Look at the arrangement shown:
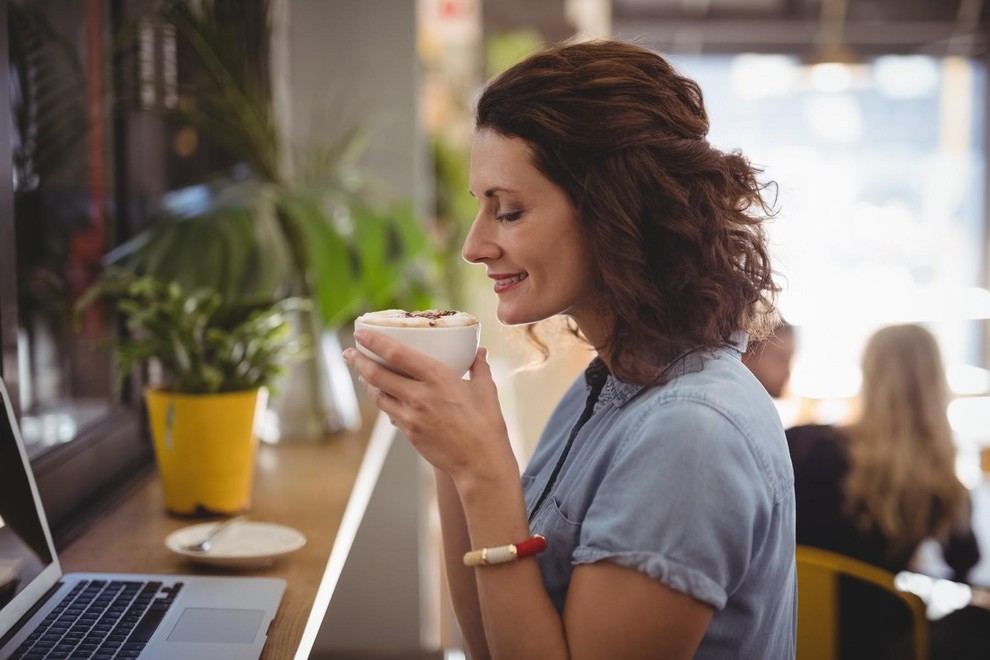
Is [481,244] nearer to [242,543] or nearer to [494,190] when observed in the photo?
[494,190]

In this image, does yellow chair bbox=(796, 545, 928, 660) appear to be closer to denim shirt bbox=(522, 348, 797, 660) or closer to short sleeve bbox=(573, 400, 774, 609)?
denim shirt bbox=(522, 348, 797, 660)

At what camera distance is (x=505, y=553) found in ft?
3.33

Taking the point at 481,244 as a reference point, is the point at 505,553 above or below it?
below

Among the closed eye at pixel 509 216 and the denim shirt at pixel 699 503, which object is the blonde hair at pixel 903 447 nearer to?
the denim shirt at pixel 699 503

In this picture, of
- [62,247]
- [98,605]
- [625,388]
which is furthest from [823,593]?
[62,247]

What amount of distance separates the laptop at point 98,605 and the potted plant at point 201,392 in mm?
306

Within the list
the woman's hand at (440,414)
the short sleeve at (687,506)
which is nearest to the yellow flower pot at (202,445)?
the woman's hand at (440,414)

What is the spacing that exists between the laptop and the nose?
0.48 meters

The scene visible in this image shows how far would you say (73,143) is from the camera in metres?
1.77

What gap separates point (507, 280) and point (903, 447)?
1758 mm

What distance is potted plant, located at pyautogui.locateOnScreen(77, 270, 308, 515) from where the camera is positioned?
1504mm

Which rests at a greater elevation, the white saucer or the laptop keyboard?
the laptop keyboard

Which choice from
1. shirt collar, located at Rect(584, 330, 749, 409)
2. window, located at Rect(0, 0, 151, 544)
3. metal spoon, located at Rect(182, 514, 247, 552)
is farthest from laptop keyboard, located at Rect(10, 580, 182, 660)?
shirt collar, located at Rect(584, 330, 749, 409)

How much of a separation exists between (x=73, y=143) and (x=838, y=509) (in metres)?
2.01
